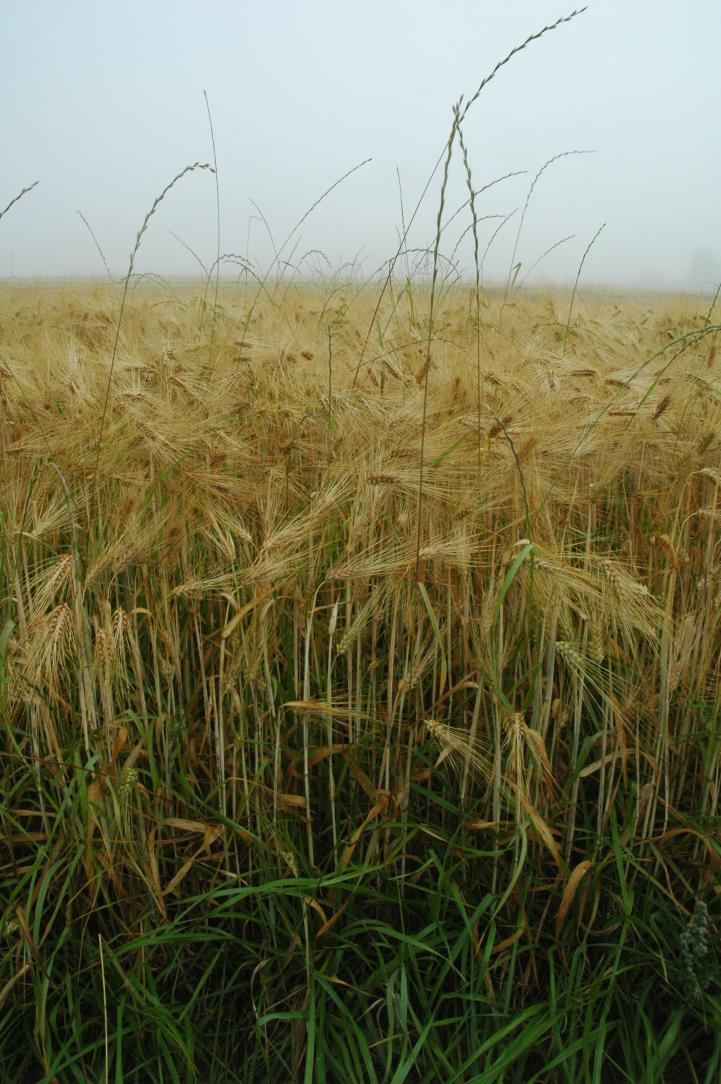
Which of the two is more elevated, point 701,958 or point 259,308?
point 259,308

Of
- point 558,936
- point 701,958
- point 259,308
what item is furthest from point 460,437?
point 259,308

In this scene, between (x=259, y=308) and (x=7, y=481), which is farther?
(x=259, y=308)

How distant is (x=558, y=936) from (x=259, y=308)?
11.2 ft

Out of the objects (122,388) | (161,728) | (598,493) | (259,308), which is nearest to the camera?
(161,728)

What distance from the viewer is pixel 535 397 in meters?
1.65

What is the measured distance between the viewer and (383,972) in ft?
4.09

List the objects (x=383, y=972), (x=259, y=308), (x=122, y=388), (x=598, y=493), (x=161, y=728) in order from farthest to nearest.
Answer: (x=259, y=308) < (x=122, y=388) < (x=598, y=493) < (x=161, y=728) < (x=383, y=972)

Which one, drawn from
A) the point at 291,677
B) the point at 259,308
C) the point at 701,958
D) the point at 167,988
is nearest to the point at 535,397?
the point at 291,677

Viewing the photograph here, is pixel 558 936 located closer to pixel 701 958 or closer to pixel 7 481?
pixel 701 958

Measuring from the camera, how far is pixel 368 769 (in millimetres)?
1470

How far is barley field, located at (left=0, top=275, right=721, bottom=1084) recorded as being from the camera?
1.23m

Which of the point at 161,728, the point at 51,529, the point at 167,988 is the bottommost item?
the point at 167,988

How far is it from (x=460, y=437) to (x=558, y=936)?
873 millimetres

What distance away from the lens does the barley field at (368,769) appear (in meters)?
1.23
